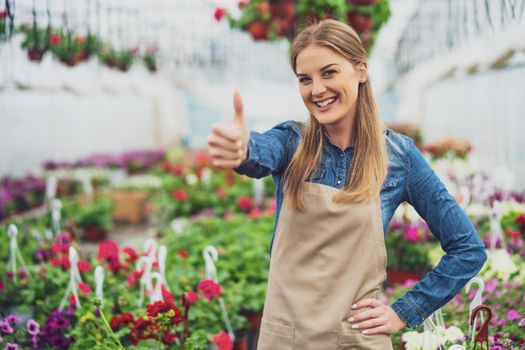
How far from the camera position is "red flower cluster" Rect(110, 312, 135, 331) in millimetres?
1974

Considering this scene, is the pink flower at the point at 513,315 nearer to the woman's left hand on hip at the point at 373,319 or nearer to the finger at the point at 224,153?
the woman's left hand on hip at the point at 373,319

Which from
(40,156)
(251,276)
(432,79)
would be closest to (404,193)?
(251,276)

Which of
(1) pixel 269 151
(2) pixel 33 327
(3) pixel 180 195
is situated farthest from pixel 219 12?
(1) pixel 269 151

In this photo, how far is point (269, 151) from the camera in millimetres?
1231

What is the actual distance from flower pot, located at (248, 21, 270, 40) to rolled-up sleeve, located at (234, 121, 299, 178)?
2.38 metres

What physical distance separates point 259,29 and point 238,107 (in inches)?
107

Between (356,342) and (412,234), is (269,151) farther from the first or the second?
(412,234)

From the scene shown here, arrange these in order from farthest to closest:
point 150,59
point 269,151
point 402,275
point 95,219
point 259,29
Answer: point 150,59
point 95,219
point 259,29
point 402,275
point 269,151

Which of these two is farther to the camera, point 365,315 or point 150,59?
point 150,59

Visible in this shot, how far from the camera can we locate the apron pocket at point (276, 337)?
49.8 inches

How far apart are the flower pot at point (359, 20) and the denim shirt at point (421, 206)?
210 centimetres

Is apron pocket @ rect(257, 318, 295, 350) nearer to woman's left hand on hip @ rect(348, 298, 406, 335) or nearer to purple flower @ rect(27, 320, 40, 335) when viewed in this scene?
woman's left hand on hip @ rect(348, 298, 406, 335)

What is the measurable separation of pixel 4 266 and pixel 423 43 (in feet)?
20.1

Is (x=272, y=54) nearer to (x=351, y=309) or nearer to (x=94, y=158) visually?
(x=94, y=158)
